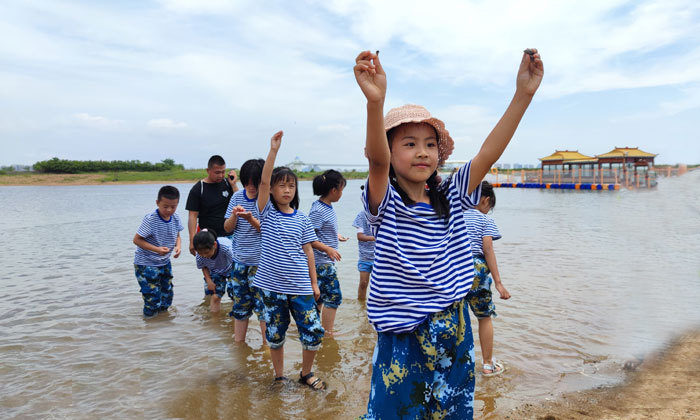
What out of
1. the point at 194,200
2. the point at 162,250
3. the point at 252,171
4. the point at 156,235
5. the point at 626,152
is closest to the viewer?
the point at 252,171

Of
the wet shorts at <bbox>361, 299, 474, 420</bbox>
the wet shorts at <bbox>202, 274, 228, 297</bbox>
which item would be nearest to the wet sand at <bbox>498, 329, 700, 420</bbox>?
the wet shorts at <bbox>361, 299, 474, 420</bbox>

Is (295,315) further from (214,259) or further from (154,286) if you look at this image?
(154,286)

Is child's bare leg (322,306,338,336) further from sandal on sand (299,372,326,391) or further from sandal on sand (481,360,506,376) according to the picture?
sandal on sand (481,360,506,376)

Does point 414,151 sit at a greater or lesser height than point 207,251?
greater

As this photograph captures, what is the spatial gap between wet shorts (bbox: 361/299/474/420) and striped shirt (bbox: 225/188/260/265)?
3.02 meters

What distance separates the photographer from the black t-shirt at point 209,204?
604 cm

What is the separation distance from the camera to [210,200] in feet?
20.0

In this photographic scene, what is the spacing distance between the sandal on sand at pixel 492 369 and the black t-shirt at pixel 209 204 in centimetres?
373

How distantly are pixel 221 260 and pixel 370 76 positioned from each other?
15.4 ft

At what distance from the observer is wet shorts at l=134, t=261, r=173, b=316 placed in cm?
591

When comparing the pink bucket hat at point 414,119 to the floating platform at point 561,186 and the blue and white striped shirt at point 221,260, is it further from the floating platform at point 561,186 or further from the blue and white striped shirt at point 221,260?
the floating platform at point 561,186

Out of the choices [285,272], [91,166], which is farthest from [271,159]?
[91,166]

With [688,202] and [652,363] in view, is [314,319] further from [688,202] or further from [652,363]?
[688,202]

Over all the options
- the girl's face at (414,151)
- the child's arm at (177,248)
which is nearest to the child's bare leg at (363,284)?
the child's arm at (177,248)
